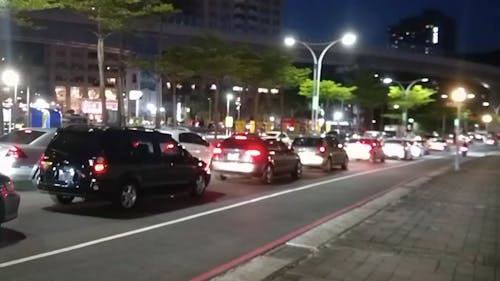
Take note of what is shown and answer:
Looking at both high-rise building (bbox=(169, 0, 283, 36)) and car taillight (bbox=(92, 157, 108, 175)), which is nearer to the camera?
car taillight (bbox=(92, 157, 108, 175))

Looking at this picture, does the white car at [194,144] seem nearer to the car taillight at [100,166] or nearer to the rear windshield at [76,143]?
the rear windshield at [76,143]

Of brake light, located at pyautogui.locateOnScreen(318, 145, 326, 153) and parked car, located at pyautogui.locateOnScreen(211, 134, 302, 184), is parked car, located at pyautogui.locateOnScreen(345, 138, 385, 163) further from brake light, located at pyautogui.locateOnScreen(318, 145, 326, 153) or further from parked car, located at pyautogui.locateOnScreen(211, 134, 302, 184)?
parked car, located at pyautogui.locateOnScreen(211, 134, 302, 184)

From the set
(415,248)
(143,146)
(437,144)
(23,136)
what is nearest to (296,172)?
(23,136)

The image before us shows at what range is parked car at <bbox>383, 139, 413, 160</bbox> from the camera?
4341cm

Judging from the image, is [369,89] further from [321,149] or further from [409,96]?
[321,149]

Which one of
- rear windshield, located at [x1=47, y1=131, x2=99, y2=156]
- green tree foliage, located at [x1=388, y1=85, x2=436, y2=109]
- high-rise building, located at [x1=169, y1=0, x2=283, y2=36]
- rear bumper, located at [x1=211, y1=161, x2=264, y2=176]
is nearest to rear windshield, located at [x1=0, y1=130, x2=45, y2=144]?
rear windshield, located at [x1=47, y1=131, x2=99, y2=156]

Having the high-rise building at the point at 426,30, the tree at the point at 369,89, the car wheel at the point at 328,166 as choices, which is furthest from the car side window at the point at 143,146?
the high-rise building at the point at 426,30

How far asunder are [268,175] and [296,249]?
11471 mm

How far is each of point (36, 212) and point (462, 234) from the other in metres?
7.79

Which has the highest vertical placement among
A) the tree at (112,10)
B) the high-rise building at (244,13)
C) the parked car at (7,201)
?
the high-rise building at (244,13)

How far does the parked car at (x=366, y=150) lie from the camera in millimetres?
37656

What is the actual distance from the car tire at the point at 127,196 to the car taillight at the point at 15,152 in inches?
151

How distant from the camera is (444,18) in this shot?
151750 millimetres

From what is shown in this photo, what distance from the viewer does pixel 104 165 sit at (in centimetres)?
1280
